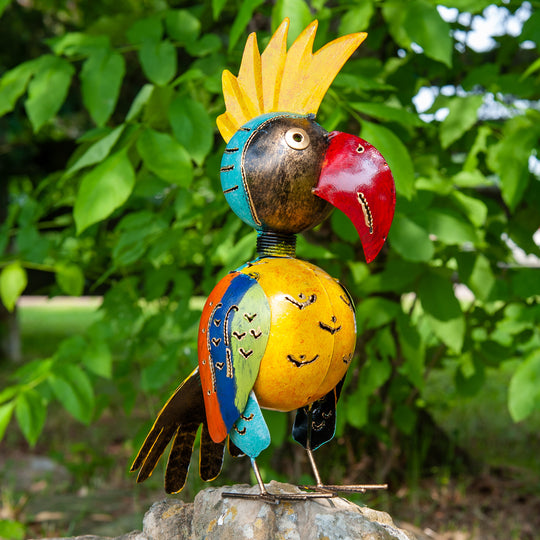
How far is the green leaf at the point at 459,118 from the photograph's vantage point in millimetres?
2057

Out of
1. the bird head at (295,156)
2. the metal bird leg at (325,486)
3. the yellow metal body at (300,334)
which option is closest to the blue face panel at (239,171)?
the bird head at (295,156)

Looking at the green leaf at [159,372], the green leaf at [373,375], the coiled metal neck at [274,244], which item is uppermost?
the coiled metal neck at [274,244]

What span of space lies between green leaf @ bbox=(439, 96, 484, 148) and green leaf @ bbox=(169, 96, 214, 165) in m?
0.81

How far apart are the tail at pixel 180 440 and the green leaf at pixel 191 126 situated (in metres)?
0.68

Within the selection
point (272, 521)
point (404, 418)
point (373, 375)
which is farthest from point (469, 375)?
point (272, 521)

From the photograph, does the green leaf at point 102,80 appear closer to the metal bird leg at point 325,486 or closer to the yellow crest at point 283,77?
the yellow crest at point 283,77

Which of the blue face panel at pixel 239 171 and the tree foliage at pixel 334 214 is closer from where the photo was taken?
the blue face panel at pixel 239 171

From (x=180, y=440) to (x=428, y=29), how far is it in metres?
1.39

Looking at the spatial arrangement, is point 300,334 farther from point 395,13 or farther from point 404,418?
point 404,418

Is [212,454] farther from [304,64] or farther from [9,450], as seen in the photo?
[9,450]

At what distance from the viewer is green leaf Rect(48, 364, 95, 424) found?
1.95 metres

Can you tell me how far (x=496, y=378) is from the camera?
262 inches

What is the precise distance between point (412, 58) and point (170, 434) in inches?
74.2

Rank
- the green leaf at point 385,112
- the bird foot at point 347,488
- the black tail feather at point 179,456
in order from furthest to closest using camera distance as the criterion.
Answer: the green leaf at point 385,112 < the black tail feather at point 179,456 < the bird foot at point 347,488
